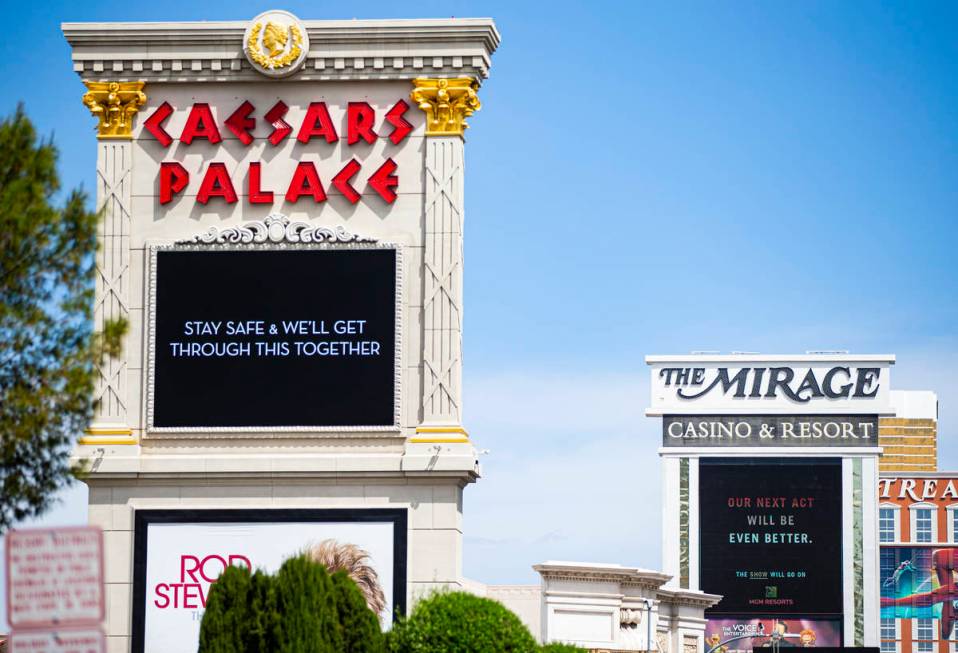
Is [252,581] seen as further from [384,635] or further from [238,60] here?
[238,60]

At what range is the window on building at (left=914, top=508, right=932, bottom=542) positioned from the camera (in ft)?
531

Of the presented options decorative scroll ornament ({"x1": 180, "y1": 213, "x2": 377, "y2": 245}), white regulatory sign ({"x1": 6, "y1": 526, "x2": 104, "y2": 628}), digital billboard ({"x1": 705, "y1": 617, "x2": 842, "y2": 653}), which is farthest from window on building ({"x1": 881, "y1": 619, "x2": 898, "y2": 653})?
white regulatory sign ({"x1": 6, "y1": 526, "x2": 104, "y2": 628})

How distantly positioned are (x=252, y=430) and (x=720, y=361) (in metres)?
95.4

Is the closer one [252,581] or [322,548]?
[252,581]

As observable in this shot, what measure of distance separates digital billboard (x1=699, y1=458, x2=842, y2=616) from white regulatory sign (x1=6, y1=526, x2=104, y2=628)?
10301cm

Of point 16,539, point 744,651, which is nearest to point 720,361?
point 744,651

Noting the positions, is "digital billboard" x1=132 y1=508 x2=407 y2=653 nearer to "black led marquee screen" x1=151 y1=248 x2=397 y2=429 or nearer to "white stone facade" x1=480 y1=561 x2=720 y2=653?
"black led marquee screen" x1=151 y1=248 x2=397 y2=429

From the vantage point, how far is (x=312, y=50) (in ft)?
133

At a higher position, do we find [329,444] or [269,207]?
[269,207]

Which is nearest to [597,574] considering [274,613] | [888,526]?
[274,613]

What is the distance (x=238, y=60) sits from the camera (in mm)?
40562

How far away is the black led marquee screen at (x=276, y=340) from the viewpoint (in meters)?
39.8

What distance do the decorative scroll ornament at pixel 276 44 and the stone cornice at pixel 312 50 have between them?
194 mm

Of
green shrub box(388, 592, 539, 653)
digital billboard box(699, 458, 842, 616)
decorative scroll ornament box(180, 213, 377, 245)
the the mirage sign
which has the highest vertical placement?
the the mirage sign
